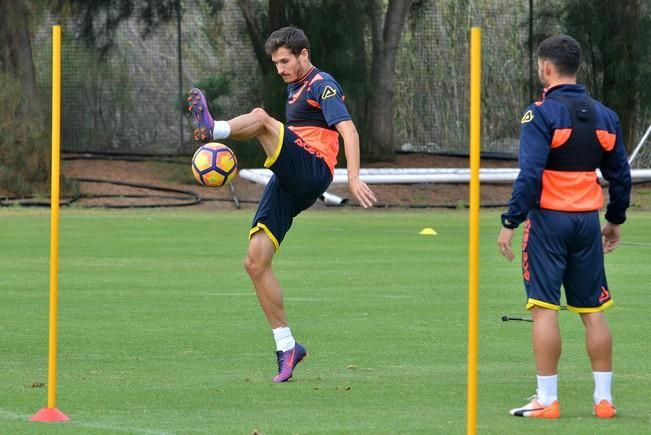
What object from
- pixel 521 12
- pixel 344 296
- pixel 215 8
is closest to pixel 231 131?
pixel 344 296

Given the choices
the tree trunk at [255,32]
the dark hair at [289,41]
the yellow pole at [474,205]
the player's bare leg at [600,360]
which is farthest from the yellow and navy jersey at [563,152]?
the tree trunk at [255,32]

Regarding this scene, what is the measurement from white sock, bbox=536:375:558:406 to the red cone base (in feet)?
8.06

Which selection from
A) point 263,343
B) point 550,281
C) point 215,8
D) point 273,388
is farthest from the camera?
point 215,8

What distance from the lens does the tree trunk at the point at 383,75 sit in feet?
107

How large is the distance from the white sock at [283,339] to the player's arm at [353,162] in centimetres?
97

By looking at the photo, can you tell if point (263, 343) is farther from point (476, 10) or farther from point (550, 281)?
point (476, 10)

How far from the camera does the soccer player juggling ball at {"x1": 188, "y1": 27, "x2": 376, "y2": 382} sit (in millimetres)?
9164

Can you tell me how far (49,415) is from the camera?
7.40m

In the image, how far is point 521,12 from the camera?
1398 inches

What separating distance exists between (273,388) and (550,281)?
6.44ft

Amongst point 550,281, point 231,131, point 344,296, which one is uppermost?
point 231,131

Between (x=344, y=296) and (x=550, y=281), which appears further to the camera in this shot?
(x=344, y=296)

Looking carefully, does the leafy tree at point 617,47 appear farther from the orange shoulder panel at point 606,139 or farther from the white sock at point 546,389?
the white sock at point 546,389

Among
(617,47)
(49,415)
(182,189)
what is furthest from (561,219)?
(617,47)
